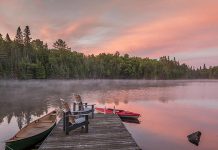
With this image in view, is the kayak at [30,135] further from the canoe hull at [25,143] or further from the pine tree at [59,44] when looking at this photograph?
the pine tree at [59,44]

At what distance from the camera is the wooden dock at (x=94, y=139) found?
1145 centimetres

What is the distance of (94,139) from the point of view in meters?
12.6

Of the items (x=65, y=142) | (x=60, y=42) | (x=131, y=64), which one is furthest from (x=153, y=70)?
(x=65, y=142)

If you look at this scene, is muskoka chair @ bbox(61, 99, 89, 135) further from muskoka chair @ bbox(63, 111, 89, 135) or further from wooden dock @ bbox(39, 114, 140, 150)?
wooden dock @ bbox(39, 114, 140, 150)

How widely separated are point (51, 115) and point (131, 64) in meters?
142

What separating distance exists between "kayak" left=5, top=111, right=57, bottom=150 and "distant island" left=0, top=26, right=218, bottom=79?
71093 millimetres

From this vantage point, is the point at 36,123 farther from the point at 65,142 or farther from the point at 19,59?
the point at 19,59

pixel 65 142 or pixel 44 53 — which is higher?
pixel 44 53

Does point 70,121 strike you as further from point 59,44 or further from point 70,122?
point 59,44

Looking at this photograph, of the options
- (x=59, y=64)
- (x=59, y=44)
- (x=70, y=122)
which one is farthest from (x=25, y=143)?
(x=59, y=44)

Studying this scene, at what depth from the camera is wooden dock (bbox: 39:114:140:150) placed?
37.6 feet

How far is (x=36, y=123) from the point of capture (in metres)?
17.4

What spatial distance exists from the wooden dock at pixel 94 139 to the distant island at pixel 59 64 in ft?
249

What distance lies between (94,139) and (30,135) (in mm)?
4445
